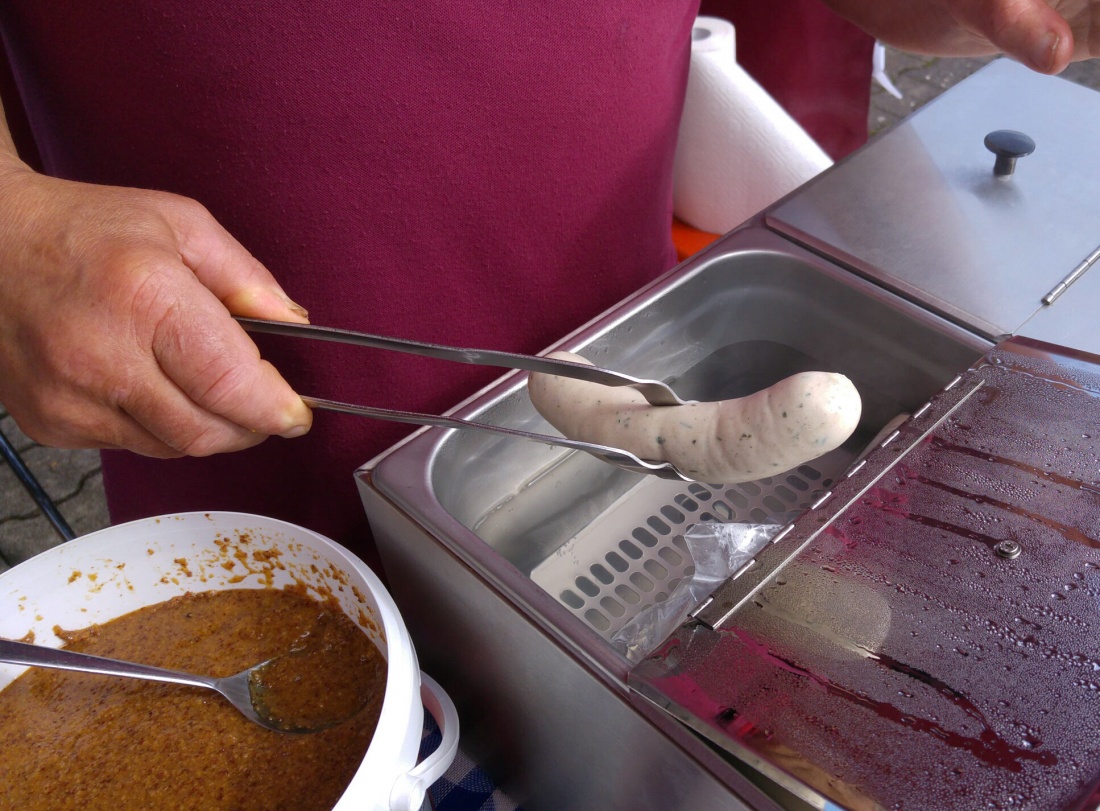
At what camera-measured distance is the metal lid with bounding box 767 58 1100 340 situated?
3.51 feet

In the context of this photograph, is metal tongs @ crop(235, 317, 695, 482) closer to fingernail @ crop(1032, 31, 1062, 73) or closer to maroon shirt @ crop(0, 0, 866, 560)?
maroon shirt @ crop(0, 0, 866, 560)

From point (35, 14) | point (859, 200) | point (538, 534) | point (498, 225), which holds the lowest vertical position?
point (538, 534)

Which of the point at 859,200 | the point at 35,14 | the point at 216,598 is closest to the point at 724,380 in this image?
the point at 859,200

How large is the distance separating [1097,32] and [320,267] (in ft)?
3.64

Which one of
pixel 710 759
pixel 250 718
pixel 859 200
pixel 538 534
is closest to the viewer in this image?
pixel 710 759

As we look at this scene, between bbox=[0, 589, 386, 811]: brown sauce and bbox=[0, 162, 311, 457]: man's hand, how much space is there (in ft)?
0.77

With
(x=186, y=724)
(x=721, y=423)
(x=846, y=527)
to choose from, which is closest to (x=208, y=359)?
(x=186, y=724)

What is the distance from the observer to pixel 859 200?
121 centimetres

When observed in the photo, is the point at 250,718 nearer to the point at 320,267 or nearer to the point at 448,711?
the point at 448,711

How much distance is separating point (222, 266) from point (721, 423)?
1.70 feet

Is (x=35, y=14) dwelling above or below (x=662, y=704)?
above

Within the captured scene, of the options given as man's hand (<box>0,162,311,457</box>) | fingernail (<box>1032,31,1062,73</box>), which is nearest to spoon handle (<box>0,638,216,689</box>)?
man's hand (<box>0,162,311,457</box>)

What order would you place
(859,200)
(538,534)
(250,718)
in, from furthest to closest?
1. (859,200)
2. (538,534)
3. (250,718)

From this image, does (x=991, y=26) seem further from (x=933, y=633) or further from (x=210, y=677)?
(x=210, y=677)
